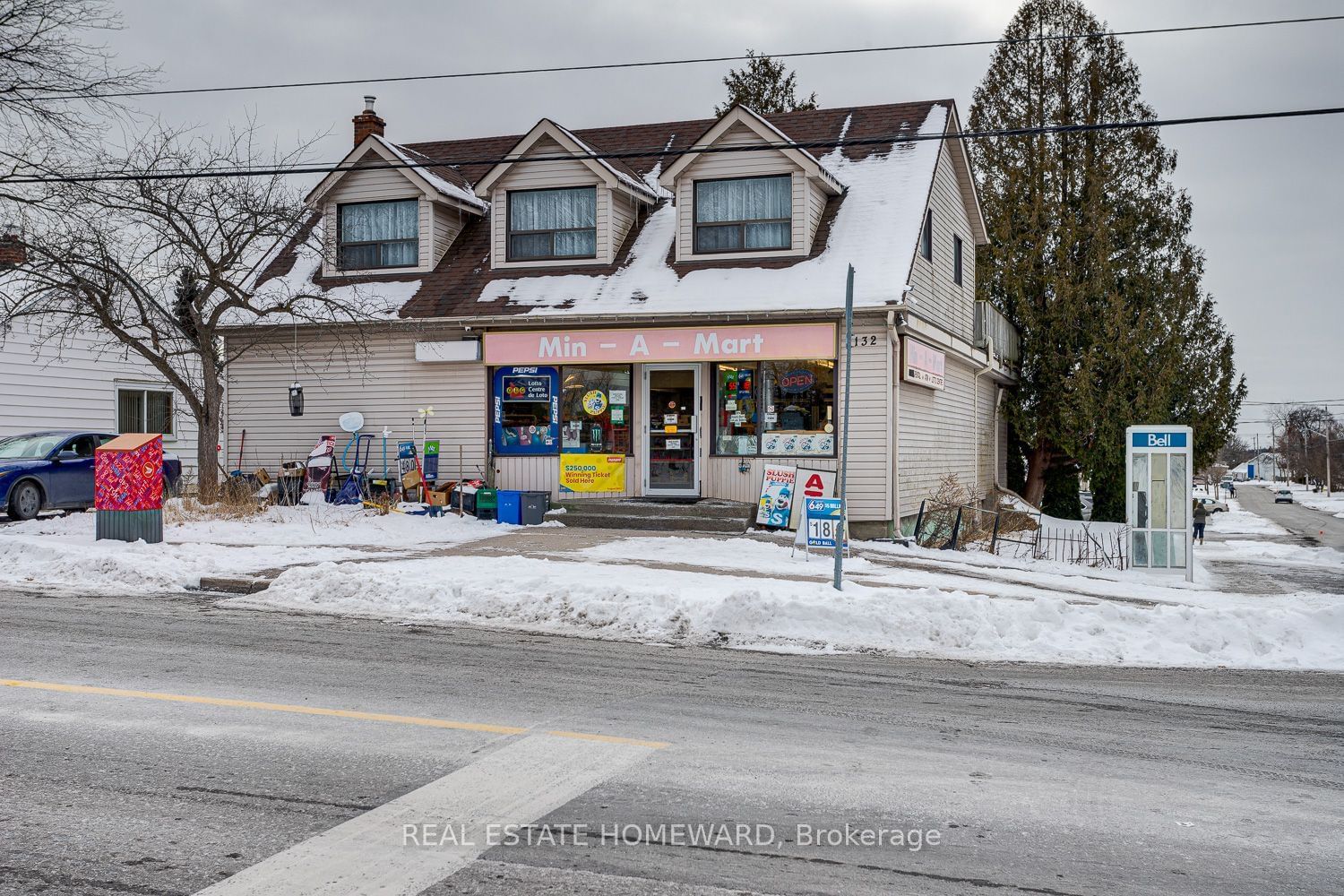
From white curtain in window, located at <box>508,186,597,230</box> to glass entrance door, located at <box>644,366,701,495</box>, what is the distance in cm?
310

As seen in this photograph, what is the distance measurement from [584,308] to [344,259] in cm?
608

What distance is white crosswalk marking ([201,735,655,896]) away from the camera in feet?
13.1

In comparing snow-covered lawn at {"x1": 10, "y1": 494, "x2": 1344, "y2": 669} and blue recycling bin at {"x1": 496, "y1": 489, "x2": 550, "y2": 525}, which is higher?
blue recycling bin at {"x1": 496, "y1": 489, "x2": 550, "y2": 525}

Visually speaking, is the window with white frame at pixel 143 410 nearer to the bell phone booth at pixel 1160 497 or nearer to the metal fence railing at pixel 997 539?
the metal fence railing at pixel 997 539

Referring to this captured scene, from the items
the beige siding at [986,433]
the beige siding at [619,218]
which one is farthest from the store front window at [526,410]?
the beige siding at [986,433]

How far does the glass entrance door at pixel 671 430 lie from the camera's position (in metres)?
19.0

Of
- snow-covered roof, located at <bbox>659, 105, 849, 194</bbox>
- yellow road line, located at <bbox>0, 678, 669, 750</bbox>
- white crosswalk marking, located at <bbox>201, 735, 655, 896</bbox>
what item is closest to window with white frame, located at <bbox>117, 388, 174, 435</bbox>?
snow-covered roof, located at <bbox>659, 105, 849, 194</bbox>

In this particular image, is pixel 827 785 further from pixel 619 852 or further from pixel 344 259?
pixel 344 259

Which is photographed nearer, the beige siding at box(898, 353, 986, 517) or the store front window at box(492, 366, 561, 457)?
the beige siding at box(898, 353, 986, 517)

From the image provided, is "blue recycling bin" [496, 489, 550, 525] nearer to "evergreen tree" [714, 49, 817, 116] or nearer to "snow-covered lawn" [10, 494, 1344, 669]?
"snow-covered lawn" [10, 494, 1344, 669]

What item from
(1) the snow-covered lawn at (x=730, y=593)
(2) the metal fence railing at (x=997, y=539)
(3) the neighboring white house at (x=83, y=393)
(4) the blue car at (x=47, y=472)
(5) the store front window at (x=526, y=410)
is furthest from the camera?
(3) the neighboring white house at (x=83, y=393)

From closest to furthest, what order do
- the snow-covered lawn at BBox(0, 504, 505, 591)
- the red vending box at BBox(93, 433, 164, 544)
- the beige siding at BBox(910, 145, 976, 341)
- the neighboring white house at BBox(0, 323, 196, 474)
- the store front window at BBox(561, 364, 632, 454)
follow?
the snow-covered lawn at BBox(0, 504, 505, 591)
the red vending box at BBox(93, 433, 164, 544)
the store front window at BBox(561, 364, 632, 454)
the beige siding at BBox(910, 145, 976, 341)
the neighboring white house at BBox(0, 323, 196, 474)

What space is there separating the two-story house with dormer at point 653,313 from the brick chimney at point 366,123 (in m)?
2.91

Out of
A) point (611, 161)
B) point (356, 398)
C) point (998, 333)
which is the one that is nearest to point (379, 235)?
point (356, 398)
